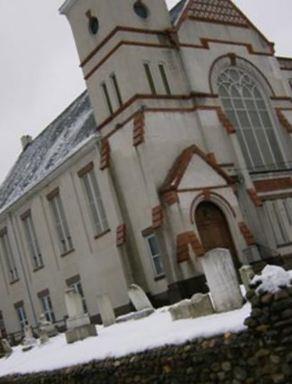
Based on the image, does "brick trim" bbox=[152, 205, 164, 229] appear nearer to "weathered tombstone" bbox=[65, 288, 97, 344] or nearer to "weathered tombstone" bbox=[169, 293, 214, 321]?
"weathered tombstone" bbox=[65, 288, 97, 344]

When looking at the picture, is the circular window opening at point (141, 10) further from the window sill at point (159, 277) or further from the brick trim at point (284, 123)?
the window sill at point (159, 277)

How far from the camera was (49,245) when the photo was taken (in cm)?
3300

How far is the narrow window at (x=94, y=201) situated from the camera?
28125 millimetres

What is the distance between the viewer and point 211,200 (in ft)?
82.2

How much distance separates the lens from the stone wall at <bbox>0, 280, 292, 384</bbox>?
345 inches

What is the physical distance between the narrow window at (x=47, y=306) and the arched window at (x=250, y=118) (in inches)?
536

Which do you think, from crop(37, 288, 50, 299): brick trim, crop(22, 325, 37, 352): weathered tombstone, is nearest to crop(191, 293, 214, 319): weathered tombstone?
crop(22, 325, 37, 352): weathered tombstone

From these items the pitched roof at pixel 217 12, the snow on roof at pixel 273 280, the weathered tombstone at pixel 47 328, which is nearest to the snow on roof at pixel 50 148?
the pitched roof at pixel 217 12

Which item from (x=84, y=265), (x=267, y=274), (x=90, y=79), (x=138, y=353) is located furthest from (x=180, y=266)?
(x=267, y=274)

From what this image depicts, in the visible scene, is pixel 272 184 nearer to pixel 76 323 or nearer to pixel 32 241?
pixel 76 323

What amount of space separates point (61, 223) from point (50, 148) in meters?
6.01

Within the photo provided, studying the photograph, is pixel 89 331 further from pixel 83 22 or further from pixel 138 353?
pixel 83 22

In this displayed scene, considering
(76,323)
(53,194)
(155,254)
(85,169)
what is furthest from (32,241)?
(76,323)

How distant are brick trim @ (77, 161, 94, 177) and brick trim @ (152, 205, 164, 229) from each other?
216 inches
